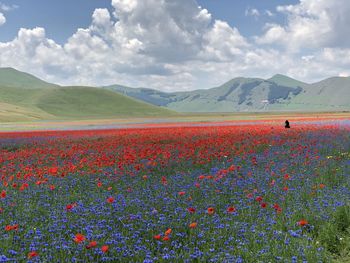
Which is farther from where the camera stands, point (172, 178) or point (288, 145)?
point (288, 145)

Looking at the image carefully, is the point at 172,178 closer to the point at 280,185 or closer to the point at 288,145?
the point at 280,185

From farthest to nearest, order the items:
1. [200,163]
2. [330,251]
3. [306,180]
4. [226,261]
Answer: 1. [200,163]
2. [306,180]
3. [330,251]
4. [226,261]

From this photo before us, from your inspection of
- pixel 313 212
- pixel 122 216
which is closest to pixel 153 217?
pixel 122 216

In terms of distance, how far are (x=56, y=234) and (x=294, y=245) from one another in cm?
379

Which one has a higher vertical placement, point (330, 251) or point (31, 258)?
point (31, 258)

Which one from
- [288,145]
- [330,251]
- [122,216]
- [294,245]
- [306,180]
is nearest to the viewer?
[294,245]

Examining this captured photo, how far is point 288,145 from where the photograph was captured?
16.1 metres

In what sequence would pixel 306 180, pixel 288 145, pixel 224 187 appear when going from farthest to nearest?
1. pixel 288 145
2. pixel 306 180
3. pixel 224 187

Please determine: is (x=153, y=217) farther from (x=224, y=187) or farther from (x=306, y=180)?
(x=306, y=180)

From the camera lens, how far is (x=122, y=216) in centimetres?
670

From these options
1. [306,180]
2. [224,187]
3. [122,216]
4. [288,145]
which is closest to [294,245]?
[122,216]

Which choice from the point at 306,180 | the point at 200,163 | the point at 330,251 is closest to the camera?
the point at 330,251

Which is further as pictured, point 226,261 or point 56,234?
point 56,234

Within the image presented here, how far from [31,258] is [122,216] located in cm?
215
